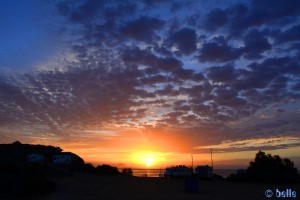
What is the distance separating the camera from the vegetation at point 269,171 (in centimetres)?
4609

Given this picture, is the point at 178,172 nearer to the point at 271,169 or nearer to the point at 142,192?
the point at 271,169

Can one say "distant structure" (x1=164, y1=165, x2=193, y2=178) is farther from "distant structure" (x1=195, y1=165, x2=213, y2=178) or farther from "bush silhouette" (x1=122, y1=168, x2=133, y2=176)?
"bush silhouette" (x1=122, y1=168, x2=133, y2=176)

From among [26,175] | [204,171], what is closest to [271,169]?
[204,171]

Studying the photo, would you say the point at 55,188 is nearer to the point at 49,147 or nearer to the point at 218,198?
the point at 218,198

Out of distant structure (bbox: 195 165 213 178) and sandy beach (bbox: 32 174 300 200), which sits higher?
distant structure (bbox: 195 165 213 178)

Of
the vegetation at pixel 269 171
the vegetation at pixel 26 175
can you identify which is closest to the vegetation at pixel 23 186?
the vegetation at pixel 26 175

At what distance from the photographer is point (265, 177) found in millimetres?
46969

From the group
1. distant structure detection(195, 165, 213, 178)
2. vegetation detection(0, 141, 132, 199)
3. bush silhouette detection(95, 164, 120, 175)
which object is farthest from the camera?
bush silhouette detection(95, 164, 120, 175)

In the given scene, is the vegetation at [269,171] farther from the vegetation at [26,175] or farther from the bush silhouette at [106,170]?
the vegetation at [26,175]

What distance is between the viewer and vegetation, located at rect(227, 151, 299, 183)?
46.1 metres

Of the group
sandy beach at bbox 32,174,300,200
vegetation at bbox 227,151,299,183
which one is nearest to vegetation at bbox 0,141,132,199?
sandy beach at bbox 32,174,300,200

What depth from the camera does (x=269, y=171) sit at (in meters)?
47.8

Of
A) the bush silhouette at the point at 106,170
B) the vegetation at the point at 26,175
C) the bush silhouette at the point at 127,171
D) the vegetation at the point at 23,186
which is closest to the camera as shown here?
the vegetation at the point at 23,186

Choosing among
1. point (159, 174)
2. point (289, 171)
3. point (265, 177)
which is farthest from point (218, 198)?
point (159, 174)
